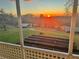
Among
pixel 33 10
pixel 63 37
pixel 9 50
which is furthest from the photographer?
pixel 9 50

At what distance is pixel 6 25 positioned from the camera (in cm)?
350

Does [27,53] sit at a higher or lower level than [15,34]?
lower

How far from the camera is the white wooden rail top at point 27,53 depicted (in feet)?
8.95

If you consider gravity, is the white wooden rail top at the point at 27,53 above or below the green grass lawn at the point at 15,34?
below

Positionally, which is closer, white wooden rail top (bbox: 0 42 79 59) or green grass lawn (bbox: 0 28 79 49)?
white wooden rail top (bbox: 0 42 79 59)

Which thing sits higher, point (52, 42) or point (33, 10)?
point (33, 10)

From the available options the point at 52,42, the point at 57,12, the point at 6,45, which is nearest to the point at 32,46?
the point at 52,42

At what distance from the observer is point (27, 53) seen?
3121mm

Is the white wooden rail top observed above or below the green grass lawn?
below

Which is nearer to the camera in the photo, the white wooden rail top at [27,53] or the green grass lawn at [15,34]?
the white wooden rail top at [27,53]

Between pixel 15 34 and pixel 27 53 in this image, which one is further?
pixel 15 34

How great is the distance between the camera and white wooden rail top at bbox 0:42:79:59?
273 centimetres

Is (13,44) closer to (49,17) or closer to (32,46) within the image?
(32,46)

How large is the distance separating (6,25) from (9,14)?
284 millimetres
